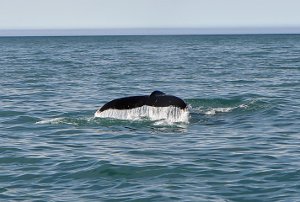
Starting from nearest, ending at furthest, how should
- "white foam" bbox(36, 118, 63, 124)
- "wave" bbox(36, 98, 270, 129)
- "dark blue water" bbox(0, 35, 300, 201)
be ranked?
"dark blue water" bbox(0, 35, 300, 201) → "wave" bbox(36, 98, 270, 129) → "white foam" bbox(36, 118, 63, 124)

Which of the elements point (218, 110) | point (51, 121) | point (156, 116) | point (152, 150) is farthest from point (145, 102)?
point (218, 110)

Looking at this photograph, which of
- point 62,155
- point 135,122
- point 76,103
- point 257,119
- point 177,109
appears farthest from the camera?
point 76,103

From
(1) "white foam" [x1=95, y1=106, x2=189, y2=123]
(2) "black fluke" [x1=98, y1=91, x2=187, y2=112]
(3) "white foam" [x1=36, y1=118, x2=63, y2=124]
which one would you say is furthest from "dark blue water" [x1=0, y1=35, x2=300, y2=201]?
(2) "black fluke" [x1=98, y1=91, x2=187, y2=112]

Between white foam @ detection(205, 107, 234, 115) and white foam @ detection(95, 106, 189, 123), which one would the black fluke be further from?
white foam @ detection(205, 107, 234, 115)

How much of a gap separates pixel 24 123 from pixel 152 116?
4.68 m

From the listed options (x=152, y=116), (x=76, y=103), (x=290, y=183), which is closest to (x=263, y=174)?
(x=290, y=183)

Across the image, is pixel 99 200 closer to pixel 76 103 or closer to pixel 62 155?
pixel 62 155

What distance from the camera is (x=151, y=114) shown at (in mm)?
19891

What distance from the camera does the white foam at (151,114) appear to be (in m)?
19.1

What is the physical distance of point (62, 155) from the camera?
16.2 metres

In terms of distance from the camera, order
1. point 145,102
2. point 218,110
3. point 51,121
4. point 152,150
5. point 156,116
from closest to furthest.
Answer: point 152,150, point 145,102, point 156,116, point 51,121, point 218,110

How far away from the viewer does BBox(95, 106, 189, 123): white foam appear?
19.1m

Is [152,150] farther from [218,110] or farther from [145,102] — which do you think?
[218,110]

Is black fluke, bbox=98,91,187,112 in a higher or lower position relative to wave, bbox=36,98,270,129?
higher
